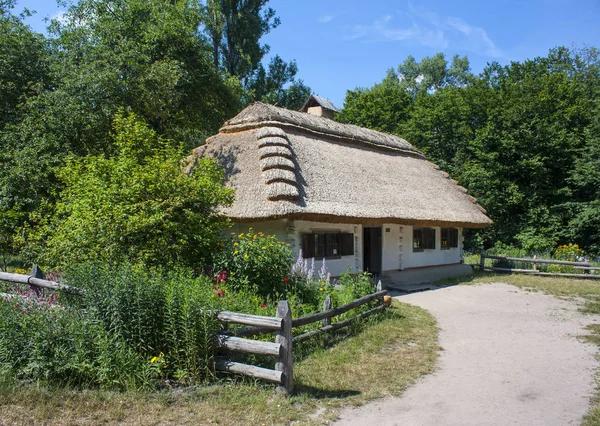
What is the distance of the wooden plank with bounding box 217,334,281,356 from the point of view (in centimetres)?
535

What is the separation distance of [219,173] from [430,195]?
400 inches

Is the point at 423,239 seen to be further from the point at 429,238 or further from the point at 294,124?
the point at 294,124

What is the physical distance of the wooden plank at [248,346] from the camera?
535cm

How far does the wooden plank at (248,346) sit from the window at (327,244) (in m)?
7.01

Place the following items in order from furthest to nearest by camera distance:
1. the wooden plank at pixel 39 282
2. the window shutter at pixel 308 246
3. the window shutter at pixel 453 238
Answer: the window shutter at pixel 453 238, the window shutter at pixel 308 246, the wooden plank at pixel 39 282

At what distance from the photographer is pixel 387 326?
895 cm

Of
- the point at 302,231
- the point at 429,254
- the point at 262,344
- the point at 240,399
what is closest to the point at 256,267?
the point at 262,344

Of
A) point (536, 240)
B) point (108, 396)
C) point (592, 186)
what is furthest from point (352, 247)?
point (592, 186)

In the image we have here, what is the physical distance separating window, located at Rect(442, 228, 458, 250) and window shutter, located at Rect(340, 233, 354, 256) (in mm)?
6571

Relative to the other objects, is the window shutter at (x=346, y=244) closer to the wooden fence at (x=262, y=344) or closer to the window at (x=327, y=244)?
the window at (x=327, y=244)

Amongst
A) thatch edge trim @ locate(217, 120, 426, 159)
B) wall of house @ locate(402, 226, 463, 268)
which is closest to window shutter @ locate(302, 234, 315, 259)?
thatch edge trim @ locate(217, 120, 426, 159)

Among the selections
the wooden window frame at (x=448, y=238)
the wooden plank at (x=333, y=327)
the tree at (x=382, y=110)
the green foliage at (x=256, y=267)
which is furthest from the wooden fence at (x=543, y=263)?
the green foliage at (x=256, y=267)

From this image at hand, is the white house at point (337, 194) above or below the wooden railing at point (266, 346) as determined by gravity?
above

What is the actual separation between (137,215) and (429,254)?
42.7 feet
